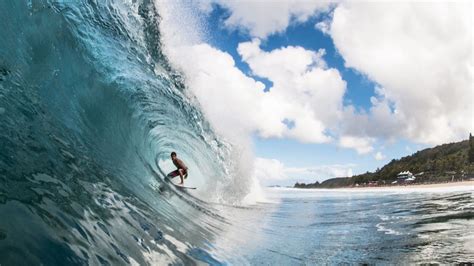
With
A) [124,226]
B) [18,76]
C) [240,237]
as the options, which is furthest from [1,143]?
[240,237]

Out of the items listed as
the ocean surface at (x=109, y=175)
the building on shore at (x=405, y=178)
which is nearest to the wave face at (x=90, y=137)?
the ocean surface at (x=109, y=175)

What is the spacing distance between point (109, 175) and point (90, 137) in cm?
169

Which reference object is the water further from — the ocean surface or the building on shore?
the building on shore

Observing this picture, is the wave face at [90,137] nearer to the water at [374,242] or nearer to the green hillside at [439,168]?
the water at [374,242]

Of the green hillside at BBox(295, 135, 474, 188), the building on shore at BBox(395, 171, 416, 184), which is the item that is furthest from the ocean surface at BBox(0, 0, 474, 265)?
the building on shore at BBox(395, 171, 416, 184)

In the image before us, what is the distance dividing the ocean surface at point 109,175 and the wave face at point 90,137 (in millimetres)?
24

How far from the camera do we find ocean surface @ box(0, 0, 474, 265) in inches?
189

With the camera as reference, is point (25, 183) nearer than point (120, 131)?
Yes

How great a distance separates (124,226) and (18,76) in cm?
370

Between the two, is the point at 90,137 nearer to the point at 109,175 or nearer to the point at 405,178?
the point at 109,175

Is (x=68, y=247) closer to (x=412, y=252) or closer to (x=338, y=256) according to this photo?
(x=338, y=256)

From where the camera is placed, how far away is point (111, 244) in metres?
5.08

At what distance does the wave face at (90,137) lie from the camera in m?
4.62

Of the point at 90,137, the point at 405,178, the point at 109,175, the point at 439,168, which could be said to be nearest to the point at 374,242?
the point at 109,175
